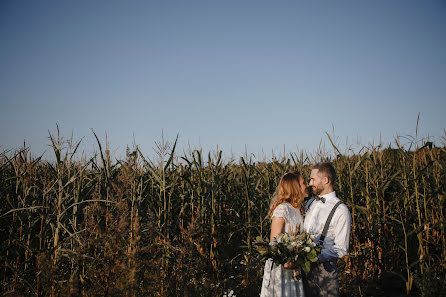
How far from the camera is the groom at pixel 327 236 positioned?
8.49 ft

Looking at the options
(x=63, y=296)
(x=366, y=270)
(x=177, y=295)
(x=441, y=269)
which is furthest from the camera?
(x=366, y=270)

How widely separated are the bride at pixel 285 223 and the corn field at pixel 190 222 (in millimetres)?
845

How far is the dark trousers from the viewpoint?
8.82 ft

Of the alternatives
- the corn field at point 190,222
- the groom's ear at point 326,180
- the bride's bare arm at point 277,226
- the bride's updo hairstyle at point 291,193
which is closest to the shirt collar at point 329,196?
the groom's ear at point 326,180

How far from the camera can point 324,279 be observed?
2715 millimetres

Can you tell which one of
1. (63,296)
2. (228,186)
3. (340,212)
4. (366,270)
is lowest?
(366,270)

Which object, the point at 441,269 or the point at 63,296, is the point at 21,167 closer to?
the point at 63,296

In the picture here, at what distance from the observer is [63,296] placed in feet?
7.82

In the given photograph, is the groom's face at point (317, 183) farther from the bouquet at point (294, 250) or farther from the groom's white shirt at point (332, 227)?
the bouquet at point (294, 250)

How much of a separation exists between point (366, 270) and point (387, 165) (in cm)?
194

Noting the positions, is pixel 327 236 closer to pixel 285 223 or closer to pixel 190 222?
pixel 285 223

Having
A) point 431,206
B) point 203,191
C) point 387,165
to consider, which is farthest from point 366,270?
point 203,191

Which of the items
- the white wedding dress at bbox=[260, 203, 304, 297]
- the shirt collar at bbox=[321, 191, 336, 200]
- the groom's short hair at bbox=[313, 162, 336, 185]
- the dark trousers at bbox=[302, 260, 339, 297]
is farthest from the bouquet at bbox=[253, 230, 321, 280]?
the groom's short hair at bbox=[313, 162, 336, 185]

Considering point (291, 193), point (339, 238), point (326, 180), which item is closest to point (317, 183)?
point (326, 180)
